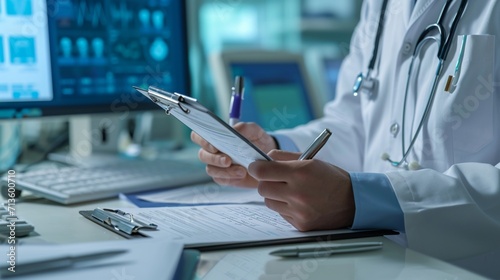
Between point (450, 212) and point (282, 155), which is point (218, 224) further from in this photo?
point (450, 212)

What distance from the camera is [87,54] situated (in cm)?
121

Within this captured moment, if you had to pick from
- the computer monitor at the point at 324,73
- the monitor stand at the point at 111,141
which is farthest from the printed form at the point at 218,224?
the computer monitor at the point at 324,73

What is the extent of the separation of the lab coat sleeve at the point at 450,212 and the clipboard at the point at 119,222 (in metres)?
0.32

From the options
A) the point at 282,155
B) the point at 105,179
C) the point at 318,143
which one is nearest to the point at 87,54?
the point at 105,179

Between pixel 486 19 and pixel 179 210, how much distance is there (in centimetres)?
55

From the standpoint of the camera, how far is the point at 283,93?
173 centimetres

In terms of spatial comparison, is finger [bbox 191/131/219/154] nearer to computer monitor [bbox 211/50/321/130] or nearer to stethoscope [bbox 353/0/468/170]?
stethoscope [bbox 353/0/468/170]

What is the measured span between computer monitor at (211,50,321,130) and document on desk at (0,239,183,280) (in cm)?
100

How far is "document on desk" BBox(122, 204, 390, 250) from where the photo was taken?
63cm

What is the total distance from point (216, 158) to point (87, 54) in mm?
456

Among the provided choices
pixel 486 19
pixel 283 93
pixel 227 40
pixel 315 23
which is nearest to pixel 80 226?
pixel 486 19

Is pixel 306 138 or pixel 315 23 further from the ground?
pixel 315 23

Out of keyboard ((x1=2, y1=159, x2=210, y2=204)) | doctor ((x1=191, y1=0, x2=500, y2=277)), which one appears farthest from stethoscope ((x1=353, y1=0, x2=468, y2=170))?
keyboard ((x1=2, y1=159, x2=210, y2=204))

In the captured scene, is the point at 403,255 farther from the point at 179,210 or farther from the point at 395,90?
the point at 395,90
